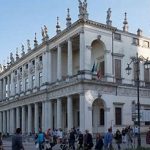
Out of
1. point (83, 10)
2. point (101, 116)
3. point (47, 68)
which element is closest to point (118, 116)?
point (101, 116)

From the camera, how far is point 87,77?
1586 inches

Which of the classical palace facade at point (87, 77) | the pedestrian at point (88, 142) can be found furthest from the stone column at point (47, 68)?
the pedestrian at point (88, 142)

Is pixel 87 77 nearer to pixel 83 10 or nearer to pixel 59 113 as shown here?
pixel 59 113

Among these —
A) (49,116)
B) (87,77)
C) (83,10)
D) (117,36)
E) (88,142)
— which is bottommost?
(88,142)

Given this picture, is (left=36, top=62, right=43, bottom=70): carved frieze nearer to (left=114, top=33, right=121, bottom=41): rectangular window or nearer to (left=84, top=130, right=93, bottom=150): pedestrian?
(left=114, top=33, right=121, bottom=41): rectangular window

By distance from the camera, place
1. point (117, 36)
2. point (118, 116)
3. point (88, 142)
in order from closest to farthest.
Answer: point (88, 142), point (118, 116), point (117, 36)

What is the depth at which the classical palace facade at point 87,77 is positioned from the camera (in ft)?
134

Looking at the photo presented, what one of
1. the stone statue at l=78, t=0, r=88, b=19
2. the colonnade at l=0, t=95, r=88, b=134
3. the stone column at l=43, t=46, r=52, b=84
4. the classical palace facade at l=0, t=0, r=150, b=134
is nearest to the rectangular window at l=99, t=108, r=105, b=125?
the classical palace facade at l=0, t=0, r=150, b=134

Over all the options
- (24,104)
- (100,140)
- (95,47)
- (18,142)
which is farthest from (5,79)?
(18,142)

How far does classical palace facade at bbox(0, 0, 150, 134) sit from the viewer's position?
134 feet

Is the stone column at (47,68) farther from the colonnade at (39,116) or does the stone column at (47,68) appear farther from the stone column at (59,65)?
the stone column at (59,65)

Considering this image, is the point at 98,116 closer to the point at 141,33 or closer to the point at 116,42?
the point at 116,42

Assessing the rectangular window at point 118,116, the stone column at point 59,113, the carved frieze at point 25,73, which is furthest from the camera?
the carved frieze at point 25,73

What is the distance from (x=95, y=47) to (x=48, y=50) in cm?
788
